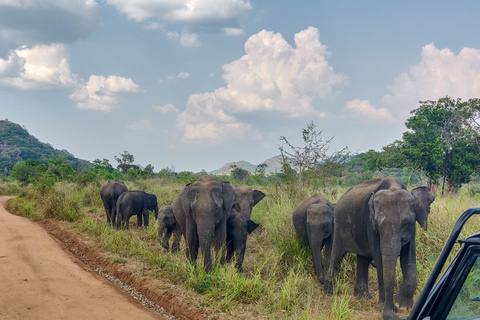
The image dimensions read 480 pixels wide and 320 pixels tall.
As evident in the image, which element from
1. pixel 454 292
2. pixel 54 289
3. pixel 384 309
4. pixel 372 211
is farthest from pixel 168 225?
pixel 454 292

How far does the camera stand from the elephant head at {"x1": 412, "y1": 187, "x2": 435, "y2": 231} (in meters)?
5.86

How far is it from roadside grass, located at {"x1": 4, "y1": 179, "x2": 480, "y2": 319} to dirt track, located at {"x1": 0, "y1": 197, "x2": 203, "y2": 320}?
0.46 meters

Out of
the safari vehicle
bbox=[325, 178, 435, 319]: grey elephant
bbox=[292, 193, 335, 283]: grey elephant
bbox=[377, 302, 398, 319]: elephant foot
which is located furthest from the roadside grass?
the safari vehicle

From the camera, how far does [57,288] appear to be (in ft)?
23.7

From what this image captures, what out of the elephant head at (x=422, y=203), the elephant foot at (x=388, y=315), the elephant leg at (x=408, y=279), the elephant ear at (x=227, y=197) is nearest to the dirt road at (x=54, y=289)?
the elephant ear at (x=227, y=197)

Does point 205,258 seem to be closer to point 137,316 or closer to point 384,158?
point 137,316

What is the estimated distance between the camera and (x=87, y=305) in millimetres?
6465

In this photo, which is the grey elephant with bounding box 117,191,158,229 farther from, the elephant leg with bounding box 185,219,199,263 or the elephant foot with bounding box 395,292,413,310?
the elephant foot with bounding box 395,292,413,310

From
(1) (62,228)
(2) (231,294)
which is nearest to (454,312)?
(2) (231,294)

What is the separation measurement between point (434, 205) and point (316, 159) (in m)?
4.70

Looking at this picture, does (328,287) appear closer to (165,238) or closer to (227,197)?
(227,197)

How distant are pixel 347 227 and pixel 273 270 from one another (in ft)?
5.87

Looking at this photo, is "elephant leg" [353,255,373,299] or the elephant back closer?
"elephant leg" [353,255,373,299]

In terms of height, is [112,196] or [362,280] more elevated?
[112,196]
